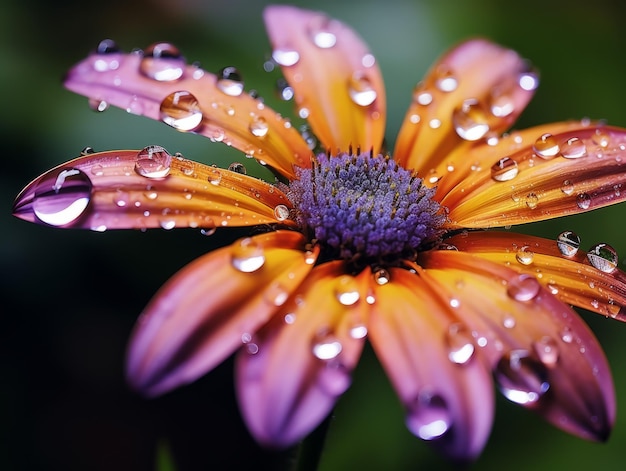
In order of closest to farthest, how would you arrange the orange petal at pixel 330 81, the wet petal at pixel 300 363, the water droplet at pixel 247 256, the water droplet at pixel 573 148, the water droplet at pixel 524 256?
the wet petal at pixel 300 363 → the water droplet at pixel 247 256 → the water droplet at pixel 524 256 → the water droplet at pixel 573 148 → the orange petal at pixel 330 81

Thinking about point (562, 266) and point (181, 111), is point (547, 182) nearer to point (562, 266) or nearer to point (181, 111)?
point (562, 266)

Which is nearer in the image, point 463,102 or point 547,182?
point 547,182

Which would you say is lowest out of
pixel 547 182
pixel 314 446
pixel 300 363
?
pixel 314 446

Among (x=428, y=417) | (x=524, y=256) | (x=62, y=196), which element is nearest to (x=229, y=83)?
(x=62, y=196)

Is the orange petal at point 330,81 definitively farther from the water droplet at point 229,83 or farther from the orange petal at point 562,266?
the orange petal at point 562,266

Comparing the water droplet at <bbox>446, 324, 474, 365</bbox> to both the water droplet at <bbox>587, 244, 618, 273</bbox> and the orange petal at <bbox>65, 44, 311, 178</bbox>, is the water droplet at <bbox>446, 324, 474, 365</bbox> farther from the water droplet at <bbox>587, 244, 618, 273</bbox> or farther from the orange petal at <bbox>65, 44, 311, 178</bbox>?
the orange petal at <bbox>65, 44, 311, 178</bbox>

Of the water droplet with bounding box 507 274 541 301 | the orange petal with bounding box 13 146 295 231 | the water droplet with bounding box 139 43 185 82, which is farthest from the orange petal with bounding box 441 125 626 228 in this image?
the water droplet with bounding box 139 43 185 82

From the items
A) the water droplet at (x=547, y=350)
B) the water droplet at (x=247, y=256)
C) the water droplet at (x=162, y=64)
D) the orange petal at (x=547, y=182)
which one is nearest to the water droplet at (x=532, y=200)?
the orange petal at (x=547, y=182)
